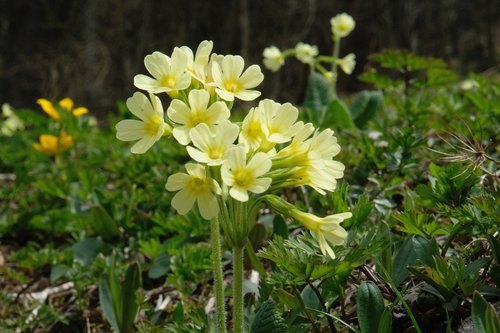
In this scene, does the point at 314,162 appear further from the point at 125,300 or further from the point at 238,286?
the point at 125,300

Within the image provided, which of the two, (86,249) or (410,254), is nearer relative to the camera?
(410,254)

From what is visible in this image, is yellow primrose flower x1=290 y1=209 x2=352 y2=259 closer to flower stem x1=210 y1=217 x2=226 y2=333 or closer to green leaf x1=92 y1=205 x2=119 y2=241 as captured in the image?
flower stem x1=210 y1=217 x2=226 y2=333

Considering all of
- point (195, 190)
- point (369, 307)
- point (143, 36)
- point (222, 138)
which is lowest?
point (143, 36)

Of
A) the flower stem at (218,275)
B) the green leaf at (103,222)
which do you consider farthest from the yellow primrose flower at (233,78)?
the green leaf at (103,222)

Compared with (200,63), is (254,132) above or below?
below

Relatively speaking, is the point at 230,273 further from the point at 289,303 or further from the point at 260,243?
A: the point at 289,303

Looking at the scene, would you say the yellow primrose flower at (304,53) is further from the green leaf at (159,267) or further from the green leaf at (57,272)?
the green leaf at (57,272)

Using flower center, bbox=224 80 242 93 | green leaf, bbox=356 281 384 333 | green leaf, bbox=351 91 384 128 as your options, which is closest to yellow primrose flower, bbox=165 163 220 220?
flower center, bbox=224 80 242 93

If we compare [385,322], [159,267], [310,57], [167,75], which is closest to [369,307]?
[385,322]

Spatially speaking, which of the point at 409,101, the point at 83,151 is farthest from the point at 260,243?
the point at 83,151
